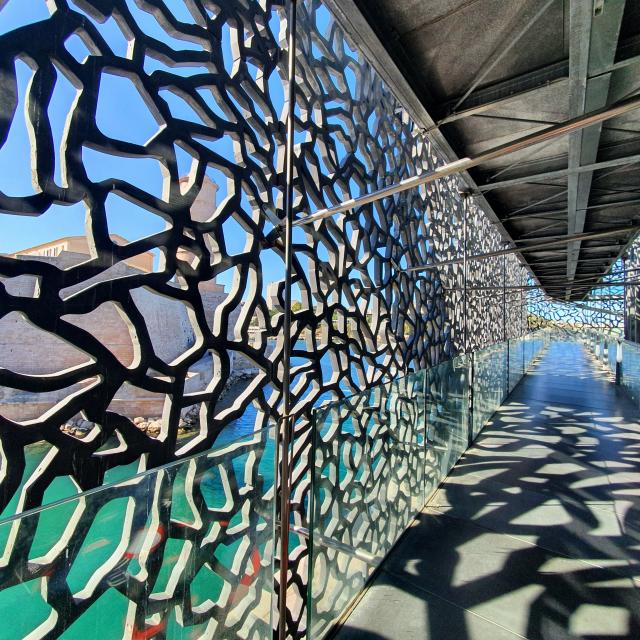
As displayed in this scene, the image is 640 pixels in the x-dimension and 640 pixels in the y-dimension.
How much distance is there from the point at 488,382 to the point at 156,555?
5.74 meters

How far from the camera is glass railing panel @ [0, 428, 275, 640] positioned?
3.02 ft

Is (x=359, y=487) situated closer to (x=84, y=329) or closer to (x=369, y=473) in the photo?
Result: (x=369, y=473)

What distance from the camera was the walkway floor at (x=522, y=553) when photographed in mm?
2018

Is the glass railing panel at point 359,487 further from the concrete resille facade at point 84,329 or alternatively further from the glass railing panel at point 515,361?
the glass railing panel at point 515,361

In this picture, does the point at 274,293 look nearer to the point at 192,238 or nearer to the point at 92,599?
the point at 192,238

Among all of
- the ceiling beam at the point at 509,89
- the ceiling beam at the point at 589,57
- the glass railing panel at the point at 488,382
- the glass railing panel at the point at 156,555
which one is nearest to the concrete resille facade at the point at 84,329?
the glass railing panel at the point at 156,555

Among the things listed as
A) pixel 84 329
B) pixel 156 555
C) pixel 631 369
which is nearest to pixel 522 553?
pixel 156 555

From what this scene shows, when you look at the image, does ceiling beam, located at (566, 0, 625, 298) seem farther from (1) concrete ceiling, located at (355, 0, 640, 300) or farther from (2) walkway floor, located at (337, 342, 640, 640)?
(2) walkway floor, located at (337, 342, 640, 640)

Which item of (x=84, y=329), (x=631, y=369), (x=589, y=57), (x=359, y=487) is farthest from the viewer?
(x=631, y=369)

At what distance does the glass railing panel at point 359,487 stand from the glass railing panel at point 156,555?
0.41m

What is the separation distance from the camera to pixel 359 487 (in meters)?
2.45

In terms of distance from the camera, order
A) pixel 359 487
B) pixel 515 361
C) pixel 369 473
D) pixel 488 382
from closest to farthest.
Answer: pixel 359 487 < pixel 369 473 < pixel 488 382 < pixel 515 361

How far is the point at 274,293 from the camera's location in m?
2.32

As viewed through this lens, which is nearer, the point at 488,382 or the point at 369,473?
the point at 369,473
